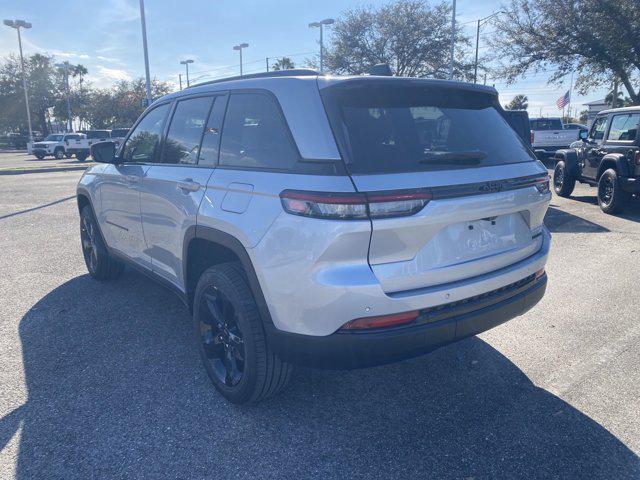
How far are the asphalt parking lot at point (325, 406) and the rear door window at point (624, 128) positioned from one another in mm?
5036

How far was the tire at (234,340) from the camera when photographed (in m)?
2.67

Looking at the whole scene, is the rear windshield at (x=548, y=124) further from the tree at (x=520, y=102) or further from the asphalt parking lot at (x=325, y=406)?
the tree at (x=520, y=102)

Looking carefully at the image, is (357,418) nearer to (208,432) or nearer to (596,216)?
(208,432)

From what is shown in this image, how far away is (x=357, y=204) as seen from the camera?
2232 mm

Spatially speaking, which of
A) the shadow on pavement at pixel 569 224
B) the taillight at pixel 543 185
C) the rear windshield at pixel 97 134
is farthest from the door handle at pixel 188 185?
the rear windshield at pixel 97 134

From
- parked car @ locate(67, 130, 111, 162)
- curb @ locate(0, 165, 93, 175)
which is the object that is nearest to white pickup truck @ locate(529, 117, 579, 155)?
curb @ locate(0, 165, 93, 175)

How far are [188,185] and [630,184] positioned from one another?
792cm

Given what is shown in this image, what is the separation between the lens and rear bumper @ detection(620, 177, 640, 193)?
8.21m

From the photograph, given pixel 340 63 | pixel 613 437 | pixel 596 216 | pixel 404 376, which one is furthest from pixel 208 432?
pixel 340 63

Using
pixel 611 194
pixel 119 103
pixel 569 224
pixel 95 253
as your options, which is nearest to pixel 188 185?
pixel 95 253

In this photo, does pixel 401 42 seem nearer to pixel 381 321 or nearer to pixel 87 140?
pixel 87 140

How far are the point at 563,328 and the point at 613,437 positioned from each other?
1487 millimetres

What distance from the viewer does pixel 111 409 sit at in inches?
117

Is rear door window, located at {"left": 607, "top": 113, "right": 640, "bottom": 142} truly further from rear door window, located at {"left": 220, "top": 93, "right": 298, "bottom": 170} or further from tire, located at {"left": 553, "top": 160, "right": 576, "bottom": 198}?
rear door window, located at {"left": 220, "top": 93, "right": 298, "bottom": 170}
